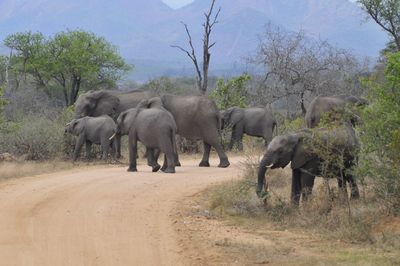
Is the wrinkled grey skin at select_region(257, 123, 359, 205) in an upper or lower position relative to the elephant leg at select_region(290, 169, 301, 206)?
upper

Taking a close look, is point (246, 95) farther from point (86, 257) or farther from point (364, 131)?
point (86, 257)

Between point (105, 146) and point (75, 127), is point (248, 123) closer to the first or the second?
point (105, 146)

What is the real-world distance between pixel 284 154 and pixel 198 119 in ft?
25.8

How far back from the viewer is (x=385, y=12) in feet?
136

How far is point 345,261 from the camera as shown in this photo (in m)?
8.64

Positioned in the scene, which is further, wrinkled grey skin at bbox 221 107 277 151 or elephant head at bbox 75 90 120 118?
wrinkled grey skin at bbox 221 107 277 151

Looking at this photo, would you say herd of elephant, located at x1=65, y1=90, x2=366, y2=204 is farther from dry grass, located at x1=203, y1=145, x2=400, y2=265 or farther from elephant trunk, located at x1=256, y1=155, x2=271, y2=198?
dry grass, located at x1=203, y1=145, x2=400, y2=265

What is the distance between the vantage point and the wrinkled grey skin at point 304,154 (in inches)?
476

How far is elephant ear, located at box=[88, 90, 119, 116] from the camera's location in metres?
24.1

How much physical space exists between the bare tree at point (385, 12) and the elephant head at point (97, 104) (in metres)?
21.7

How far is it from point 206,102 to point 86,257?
11.7 m

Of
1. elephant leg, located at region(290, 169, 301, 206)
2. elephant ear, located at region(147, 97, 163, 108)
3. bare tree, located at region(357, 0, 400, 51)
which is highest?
bare tree, located at region(357, 0, 400, 51)

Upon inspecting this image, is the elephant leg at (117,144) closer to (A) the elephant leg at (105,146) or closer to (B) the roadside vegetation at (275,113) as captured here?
(A) the elephant leg at (105,146)

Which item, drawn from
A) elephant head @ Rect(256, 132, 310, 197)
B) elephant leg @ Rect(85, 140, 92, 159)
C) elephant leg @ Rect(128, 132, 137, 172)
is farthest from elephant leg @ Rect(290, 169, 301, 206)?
elephant leg @ Rect(85, 140, 92, 159)
